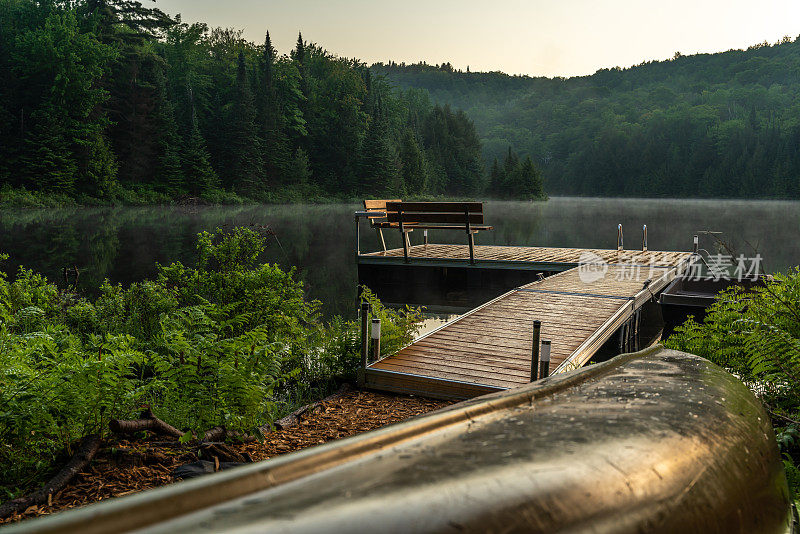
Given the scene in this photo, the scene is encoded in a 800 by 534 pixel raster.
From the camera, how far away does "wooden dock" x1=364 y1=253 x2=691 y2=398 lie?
6820mm

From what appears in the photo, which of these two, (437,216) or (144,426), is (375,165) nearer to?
(437,216)

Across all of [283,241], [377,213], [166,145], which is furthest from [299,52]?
[377,213]

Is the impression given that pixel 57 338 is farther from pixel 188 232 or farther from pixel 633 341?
pixel 188 232

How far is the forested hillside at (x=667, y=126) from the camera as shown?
5059 inches

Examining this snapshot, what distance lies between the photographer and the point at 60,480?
13.1 ft

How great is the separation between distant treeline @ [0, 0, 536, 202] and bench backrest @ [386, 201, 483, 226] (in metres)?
44.5

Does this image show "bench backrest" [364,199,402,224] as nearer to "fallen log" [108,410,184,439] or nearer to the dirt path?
the dirt path

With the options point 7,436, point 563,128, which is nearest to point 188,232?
point 7,436

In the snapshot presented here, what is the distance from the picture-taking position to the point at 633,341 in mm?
11539

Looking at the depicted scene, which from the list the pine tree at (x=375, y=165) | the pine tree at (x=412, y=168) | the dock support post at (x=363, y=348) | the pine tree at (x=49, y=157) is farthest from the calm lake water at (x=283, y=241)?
the pine tree at (x=412, y=168)

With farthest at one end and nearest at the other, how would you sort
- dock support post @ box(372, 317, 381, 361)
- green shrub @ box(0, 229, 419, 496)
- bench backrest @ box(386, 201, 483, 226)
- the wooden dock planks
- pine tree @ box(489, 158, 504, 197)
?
1. pine tree @ box(489, 158, 504, 197)
2. the wooden dock planks
3. bench backrest @ box(386, 201, 483, 226)
4. dock support post @ box(372, 317, 381, 361)
5. green shrub @ box(0, 229, 419, 496)

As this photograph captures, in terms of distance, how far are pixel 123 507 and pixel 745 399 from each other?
164cm

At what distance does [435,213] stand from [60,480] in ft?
38.1

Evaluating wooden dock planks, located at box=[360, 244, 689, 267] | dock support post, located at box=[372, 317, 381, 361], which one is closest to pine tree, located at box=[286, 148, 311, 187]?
wooden dock planks, located at box=[360, 244, 689, 267]
